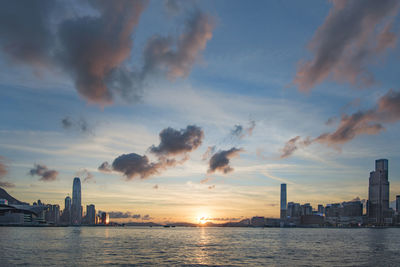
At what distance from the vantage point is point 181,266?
83750mm

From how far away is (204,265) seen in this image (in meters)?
85.6

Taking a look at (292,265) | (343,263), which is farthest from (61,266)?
(343,263)

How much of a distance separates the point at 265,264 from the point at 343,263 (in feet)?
72.3

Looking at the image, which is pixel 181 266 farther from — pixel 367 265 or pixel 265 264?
pixel 367 265

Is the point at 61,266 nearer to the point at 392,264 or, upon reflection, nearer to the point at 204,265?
the point at 204,265

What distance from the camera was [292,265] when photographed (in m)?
86.8

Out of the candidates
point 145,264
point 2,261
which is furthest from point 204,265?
point 2,261

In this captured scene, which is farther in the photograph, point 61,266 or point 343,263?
point 343,263

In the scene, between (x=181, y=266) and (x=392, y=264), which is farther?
(x=392, y=264)

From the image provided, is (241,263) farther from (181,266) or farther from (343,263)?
(343,263)

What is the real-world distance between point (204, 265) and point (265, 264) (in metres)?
16.6

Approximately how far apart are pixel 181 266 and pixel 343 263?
4459 centimetres

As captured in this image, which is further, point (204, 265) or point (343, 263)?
point (343, 263)

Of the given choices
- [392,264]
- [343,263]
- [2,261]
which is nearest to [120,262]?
[2,261]
